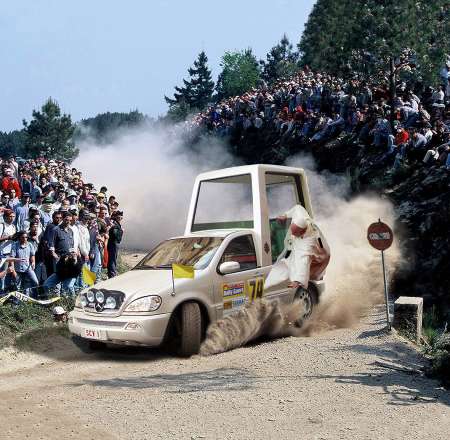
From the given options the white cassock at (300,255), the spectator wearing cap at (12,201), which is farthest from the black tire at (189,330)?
the spectator wearing cap at (12,201)

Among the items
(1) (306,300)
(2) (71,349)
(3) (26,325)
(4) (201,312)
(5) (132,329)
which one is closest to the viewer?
(5) (132,329)

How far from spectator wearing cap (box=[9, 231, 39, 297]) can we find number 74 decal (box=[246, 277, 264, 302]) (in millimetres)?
4102

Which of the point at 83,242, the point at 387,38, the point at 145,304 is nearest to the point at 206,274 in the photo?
the point at 145,304

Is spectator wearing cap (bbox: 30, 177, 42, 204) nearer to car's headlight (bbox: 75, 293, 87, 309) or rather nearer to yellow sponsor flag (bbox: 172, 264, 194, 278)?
car's headlight (bbox: 75, 293, 87, 309)

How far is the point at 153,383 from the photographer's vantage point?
7.22 metres

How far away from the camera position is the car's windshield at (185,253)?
30.3ft

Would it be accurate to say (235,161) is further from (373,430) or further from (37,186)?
(373,430)

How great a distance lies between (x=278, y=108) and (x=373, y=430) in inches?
984

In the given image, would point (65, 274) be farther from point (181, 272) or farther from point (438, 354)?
point (438, 354)

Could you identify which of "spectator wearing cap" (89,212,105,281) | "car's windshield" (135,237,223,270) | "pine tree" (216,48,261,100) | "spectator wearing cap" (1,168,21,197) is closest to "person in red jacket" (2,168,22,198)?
"spectator wearing cap" (1,168,21,197)

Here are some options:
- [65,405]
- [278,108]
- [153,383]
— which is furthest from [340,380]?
[278,108]

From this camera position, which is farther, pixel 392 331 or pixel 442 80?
pixel 442 80

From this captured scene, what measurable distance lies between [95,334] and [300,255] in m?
3.57

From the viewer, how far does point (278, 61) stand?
340ft
